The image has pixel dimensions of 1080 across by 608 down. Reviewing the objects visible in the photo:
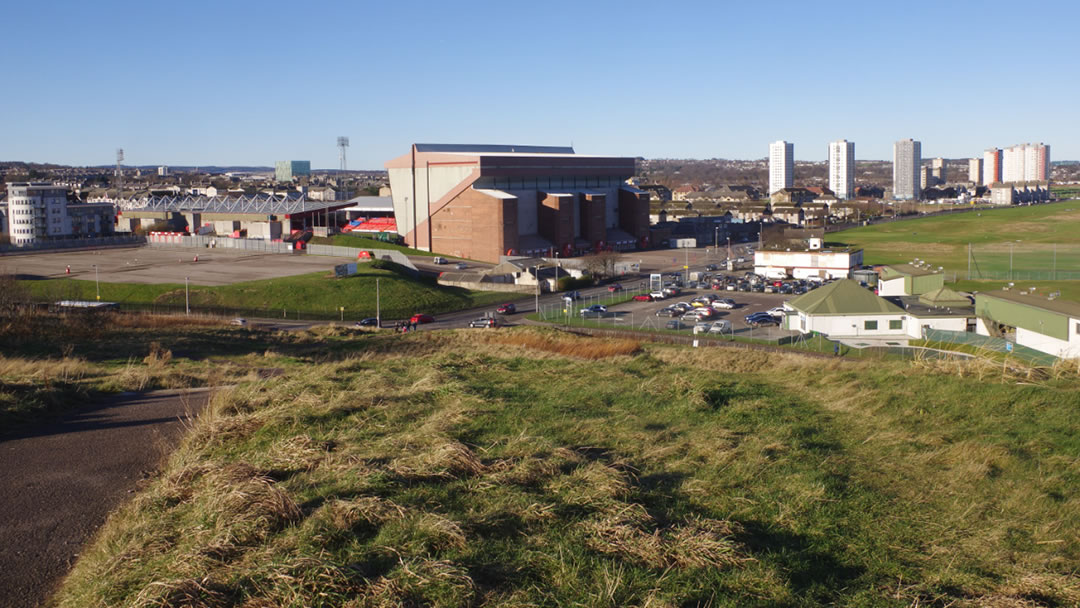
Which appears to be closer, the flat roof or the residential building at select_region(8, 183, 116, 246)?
the flat roof

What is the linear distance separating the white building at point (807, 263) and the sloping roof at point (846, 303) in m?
16.9

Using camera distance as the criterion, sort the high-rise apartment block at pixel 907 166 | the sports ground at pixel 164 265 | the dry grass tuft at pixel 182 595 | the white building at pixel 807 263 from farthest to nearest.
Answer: the high-rise apartment block at pixel 907 166
the white building at pixel 807 263
the sports ground at pixel 164 265
the dry grass tuft at pixel 182 595

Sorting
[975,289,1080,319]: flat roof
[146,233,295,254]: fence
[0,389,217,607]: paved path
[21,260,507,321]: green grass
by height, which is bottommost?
[21,260,507,321]: green grass

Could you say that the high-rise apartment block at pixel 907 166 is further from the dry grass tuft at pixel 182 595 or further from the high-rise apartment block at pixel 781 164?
the dry grass tuft at pixel 182 595

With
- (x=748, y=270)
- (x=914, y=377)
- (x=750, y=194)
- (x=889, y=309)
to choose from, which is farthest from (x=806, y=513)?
(x=750, y=194)

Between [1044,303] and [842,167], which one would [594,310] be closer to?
[1044,303]

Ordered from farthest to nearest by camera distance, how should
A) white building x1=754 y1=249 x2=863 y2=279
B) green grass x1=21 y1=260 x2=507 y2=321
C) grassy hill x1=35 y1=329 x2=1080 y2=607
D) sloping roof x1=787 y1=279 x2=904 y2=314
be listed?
Answer: white building x1=754 y1=249 x2=863 y2=279
green grass x1=21 y1=260 x2=507 y2=321
sloping roof x1=787 y1=279 x2=904 y2=314
grassy hill x1=35 y1=329 x2=1080 y2=607

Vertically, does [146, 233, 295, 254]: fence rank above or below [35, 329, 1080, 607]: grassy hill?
above

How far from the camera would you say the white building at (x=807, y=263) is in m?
45.9

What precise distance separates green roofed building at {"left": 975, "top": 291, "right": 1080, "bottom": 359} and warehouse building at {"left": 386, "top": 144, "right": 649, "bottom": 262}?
32523 mm

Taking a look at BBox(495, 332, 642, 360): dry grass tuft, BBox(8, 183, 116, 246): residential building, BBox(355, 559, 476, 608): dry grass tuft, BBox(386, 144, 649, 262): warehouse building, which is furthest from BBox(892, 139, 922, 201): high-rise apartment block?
BBox(355, 559, 476, 608): dry grass tuft

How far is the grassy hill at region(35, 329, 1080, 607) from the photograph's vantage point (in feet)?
13.3

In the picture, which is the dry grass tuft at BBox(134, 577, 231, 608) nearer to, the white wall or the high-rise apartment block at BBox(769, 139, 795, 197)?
the white wall

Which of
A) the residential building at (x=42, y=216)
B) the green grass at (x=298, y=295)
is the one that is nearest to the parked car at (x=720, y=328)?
the green grass at (x=298, y=295)
